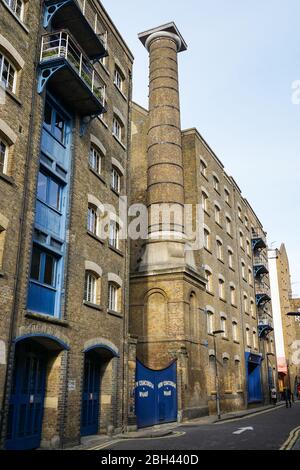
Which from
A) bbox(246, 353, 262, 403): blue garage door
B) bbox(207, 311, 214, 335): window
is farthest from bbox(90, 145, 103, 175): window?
bbox(246, 353, 262, 403): blue garage door

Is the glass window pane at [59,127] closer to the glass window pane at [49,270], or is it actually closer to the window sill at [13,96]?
the window sill at [13,96]

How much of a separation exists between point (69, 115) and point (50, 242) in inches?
187

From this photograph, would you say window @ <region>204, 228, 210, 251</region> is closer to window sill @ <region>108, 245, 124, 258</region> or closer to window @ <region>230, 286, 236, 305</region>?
window @ <region>230, 286, 236, 305</region>

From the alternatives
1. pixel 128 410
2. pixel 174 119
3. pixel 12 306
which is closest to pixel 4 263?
pixel 12 306

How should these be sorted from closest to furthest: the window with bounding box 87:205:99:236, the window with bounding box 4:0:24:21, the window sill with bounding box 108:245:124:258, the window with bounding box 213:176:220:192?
the window with bounding box 4:0:24:21 < the window with bounding box 87:205:99:236 < the window sill with bounding box 108:245:124:258 < the window with bounding box 213:176:220:192

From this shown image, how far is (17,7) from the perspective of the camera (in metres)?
13.0

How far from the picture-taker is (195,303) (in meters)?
22.8

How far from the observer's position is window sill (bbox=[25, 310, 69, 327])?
37.3ft

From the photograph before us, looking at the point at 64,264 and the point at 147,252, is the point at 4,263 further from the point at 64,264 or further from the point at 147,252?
the point at 147,252

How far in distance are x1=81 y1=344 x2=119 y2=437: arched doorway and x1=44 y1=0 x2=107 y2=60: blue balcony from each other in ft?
34.6

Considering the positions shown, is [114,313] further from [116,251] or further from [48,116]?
[48,116]

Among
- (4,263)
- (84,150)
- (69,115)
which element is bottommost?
(4,263)

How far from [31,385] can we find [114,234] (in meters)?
7.05

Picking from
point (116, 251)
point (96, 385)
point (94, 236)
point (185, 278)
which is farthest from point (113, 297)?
point (185, 278)
